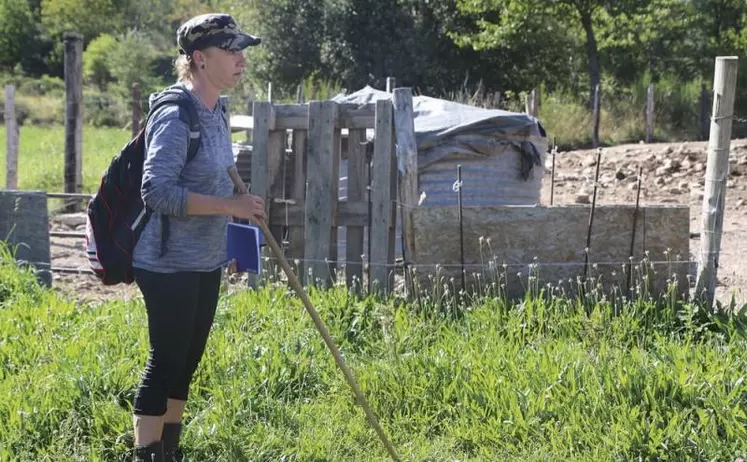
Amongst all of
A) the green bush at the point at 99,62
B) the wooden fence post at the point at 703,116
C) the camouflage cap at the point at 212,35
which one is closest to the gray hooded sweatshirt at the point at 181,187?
the camouflage cap at the point at 212,35

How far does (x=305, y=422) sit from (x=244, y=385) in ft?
1.33

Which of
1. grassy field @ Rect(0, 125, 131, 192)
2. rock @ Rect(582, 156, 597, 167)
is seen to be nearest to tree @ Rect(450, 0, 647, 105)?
rock @ Rect(582, 156, 597, 167)

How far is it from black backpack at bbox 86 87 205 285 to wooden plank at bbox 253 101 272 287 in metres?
3.13

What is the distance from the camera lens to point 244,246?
13.8 ft

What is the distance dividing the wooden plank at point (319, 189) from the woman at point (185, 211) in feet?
9.64

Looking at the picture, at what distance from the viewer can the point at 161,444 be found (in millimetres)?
4113

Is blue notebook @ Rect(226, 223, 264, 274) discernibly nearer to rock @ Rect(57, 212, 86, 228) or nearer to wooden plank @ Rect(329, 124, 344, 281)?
wooden plank @ Rect(329, 124, 344, 281)

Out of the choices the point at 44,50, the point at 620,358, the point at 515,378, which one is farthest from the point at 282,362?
the point at 44,50

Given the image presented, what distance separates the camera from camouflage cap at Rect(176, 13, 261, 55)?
12.6 feet

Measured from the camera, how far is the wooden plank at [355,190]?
7.27 metres

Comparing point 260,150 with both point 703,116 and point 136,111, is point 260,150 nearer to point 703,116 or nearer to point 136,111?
point 136,111

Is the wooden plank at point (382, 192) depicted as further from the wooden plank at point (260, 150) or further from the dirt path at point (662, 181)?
the dirt path at point (662, 181)

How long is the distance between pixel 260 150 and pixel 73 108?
6322 mm

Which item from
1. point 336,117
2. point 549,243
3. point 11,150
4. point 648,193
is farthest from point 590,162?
point 549,243
